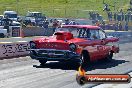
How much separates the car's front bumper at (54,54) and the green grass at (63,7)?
38.3 meters

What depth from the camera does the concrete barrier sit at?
1793cm

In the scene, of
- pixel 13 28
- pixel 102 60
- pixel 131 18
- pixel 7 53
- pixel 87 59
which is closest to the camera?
pixel 87 59

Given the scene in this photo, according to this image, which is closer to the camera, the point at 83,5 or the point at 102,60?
the point at 102,60

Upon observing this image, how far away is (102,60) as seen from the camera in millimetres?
16422

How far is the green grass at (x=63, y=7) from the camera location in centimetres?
5359

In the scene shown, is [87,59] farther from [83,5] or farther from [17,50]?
[83,5]

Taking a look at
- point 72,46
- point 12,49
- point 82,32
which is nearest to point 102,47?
point 82,32

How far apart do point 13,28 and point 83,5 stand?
32.7 m

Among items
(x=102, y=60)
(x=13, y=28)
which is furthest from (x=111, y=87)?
(x=13, y=28)

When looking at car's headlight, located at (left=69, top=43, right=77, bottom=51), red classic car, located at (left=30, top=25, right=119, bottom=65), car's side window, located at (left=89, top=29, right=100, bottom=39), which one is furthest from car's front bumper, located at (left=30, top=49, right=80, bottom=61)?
car's side window, located at (left=89, top=29, right=100, bottom=39)

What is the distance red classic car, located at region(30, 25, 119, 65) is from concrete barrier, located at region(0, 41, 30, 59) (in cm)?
391

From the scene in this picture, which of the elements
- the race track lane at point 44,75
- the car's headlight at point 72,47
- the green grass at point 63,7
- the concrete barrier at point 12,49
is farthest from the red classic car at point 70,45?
the green grass at point 63,7

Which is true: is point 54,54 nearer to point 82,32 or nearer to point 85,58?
point 85,58

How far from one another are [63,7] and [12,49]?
1837 inches
